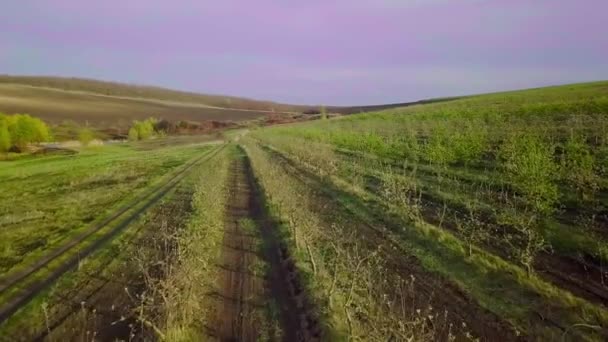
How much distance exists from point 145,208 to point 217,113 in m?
124

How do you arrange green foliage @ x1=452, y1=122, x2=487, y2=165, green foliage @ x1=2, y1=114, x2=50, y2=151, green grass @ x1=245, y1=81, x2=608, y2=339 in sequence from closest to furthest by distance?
green grass @ x1=245, y1=81, x2=608, y2=339
green foliage @ x1=452, y1=122, x2=487, y2=165
green foliage @ x1=2, y1=114, x2=50, y2=151

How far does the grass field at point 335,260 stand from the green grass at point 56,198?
0.24 meters

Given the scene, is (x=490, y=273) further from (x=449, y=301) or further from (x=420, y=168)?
(x=420, y=168)

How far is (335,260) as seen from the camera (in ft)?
52.7

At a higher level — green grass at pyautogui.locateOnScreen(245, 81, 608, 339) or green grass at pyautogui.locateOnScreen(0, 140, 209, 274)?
green grass at pyautogui.locateOnScreen(245, 81, 608, 339)

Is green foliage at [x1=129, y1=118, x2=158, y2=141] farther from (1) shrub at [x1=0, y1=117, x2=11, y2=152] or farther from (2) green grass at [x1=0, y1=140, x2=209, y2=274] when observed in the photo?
(2) green grass at [x1=0, y1=140, x2=209, y2=274]

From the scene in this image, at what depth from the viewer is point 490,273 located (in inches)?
576

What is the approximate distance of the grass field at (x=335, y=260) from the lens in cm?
1190

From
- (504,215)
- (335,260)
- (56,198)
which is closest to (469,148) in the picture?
(504,215)

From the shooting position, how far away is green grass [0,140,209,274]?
22797 millimetres

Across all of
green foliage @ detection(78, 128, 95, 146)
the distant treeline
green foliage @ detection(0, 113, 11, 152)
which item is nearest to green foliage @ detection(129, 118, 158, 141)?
green foliage @ detection(78, 128, 95, 146)

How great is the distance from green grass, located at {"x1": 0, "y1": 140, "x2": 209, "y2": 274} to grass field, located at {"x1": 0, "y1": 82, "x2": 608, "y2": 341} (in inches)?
9.4

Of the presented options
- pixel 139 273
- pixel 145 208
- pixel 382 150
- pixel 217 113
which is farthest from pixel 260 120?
pixel 139 273

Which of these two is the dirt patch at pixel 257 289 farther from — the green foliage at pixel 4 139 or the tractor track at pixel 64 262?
the green foliage at pixel 4 139
